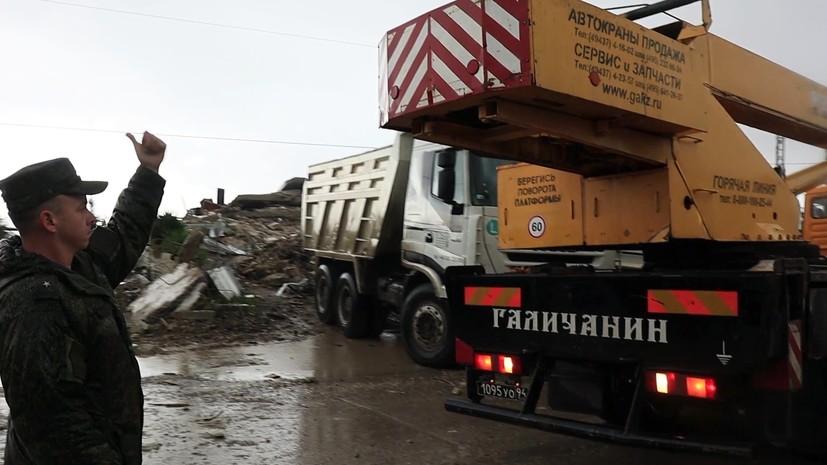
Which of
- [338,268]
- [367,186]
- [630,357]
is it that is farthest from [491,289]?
[338,268]

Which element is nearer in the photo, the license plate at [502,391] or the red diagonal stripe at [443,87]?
the red diagonal stripe at [443,87]

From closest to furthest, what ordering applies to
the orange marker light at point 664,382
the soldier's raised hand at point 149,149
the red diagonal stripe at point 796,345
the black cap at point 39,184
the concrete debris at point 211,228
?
the black cap at point 39,184
the soldier's raised hand at point 149,149
the red diagonal stripe at point 796,345
the orange marker light at point 664,382
the concrete debris at point 211,228

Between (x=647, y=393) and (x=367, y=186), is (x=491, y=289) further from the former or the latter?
(x=367, y=186)

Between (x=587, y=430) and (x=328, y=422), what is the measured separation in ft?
9.30

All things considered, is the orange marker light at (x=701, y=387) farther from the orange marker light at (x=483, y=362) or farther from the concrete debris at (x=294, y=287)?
the concrete debris at (x=294, y=287)

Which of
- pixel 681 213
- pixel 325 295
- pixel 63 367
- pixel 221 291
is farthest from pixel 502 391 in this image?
pixel 221 291

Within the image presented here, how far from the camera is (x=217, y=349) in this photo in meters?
9.96

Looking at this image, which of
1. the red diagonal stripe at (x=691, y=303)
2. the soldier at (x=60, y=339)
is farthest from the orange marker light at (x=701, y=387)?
the soldier at (x=60, y=339)

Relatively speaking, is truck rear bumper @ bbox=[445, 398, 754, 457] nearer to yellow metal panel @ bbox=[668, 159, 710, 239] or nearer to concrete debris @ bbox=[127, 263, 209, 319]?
yellow metal panel @ bbox=[668, 159, 710, 239]

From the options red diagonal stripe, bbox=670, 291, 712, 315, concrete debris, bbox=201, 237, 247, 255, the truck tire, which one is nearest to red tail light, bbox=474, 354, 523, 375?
red diagonal stripe, bbox=670, 291, 712, 315

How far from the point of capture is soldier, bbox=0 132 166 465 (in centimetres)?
A: 180

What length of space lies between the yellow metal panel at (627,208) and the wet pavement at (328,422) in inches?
58.1

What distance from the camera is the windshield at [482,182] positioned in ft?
26.8

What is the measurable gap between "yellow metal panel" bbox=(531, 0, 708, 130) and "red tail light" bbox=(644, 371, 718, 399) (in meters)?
1.46
